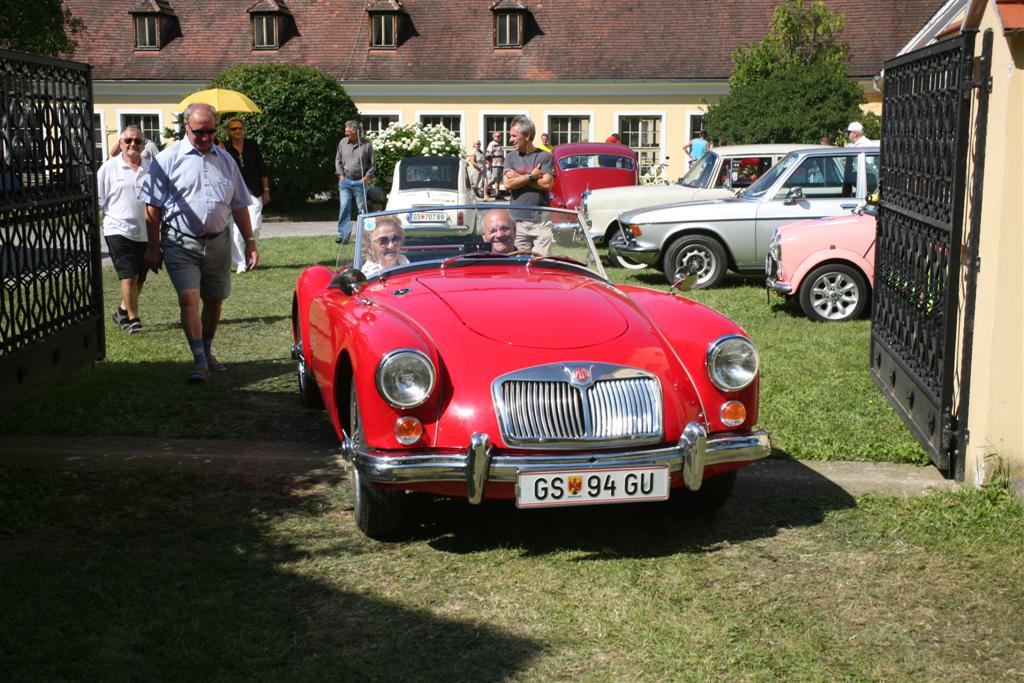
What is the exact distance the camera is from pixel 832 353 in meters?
9.91


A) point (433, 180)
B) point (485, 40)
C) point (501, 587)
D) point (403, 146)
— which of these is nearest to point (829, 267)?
point (501, 587)

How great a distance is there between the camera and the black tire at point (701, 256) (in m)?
14.3

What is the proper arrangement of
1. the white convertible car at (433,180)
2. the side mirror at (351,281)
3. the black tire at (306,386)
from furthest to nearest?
the white convertible car at (433,180) → the black tire at (306,386) → the side mirror at (351,281)

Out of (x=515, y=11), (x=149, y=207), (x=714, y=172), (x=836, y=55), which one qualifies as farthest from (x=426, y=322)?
(x=515, y=11)

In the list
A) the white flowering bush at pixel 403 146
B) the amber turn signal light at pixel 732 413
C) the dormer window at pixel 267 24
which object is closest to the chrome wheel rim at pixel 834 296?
the amber turn signal light at pixel 732 413

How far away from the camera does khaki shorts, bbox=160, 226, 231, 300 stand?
8.46 m

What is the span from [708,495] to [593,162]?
17067mm

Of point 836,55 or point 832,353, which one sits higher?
point 836,55

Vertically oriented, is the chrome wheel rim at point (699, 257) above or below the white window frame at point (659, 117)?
below

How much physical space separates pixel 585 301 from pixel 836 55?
30.2 metres

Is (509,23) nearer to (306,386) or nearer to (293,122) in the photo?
(293,122)

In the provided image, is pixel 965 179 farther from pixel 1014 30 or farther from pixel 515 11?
pixel 515 11

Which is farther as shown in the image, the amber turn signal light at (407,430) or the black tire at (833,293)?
the black tire at (833,293)

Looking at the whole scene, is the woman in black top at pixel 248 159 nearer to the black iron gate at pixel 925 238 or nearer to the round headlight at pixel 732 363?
the black iron gate at pixel 925 238
